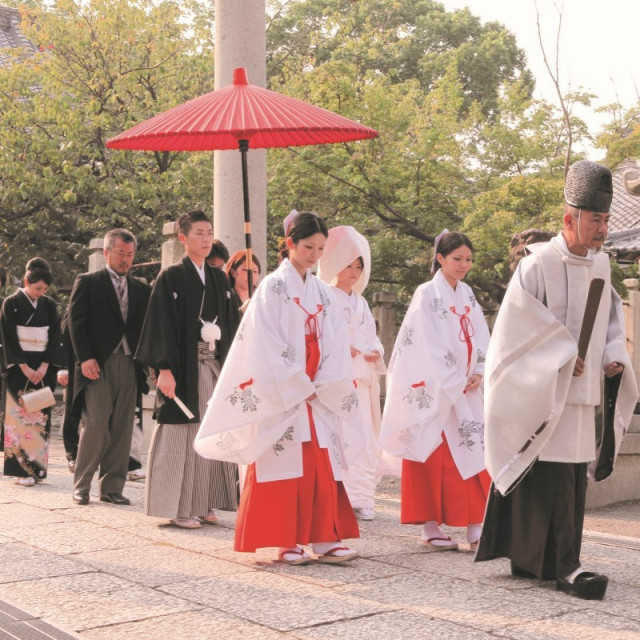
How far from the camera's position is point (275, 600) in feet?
13.7

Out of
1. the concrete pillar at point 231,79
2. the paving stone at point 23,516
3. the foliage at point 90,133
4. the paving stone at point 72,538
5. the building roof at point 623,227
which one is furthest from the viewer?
the building roof at point 623,227

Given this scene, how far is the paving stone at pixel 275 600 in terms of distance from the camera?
3879 mm

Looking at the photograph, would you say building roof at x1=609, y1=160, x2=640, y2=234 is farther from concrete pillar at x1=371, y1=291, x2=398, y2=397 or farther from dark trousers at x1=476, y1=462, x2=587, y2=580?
dark trousers at x1=476, y1=462, x2=587, y2=580

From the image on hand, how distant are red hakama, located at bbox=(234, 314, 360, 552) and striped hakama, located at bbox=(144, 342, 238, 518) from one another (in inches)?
44.1

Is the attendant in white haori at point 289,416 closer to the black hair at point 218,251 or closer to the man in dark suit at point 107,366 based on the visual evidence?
the black hair at point 218,251

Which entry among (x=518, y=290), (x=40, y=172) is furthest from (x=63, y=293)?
(x=518, y=290)

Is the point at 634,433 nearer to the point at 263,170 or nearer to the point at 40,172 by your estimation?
the point at 263,170

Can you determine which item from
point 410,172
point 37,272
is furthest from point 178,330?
point 410,172

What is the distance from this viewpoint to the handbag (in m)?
8.41

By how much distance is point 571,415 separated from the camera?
457 cm

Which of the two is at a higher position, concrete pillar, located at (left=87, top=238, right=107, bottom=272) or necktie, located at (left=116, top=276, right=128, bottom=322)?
concrete pillar, located at (left=87, top=238, right=107, bottom=272)

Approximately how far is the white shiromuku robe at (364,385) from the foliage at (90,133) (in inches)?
267

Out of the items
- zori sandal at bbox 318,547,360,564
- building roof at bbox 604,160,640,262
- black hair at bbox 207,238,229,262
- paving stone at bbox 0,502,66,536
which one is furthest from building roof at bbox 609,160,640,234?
zori sandal at bbox 318,547,360,564

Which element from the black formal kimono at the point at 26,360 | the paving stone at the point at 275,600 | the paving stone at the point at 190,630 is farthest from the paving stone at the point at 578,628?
the black formal kimono at the point at 26,360
